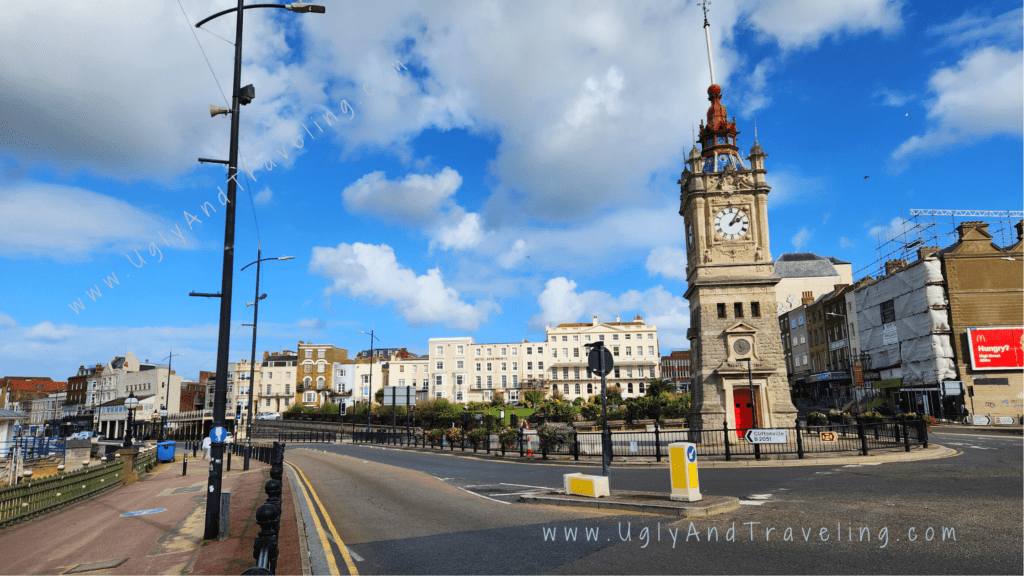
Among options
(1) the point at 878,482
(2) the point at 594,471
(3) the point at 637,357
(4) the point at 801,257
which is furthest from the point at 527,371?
(1) the point at 878,482

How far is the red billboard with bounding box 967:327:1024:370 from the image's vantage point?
49.0m

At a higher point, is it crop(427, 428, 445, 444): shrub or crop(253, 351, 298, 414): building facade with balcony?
crop(253, 351, 298, 414): building facade with balcony

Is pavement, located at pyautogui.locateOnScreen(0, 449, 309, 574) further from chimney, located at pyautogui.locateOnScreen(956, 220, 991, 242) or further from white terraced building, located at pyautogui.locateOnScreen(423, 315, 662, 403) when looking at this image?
white terraced building, located at pyautogui.locateOnScreen(423, 315, 662, 403)

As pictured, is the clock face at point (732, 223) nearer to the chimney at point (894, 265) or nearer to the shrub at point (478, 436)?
the shrub at point (478, 436)

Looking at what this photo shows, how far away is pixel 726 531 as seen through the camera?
27.7 feet

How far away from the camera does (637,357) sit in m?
98.6

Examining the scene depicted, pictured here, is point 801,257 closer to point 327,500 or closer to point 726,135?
point 726,135

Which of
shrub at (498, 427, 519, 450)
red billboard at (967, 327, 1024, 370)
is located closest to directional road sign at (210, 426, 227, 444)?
shrub at (498, 427, 519, 450)

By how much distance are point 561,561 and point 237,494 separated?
1165 centimetres

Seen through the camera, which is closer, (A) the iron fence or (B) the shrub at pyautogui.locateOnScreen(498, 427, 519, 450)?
(A) the iron fence

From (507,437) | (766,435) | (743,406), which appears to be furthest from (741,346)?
(507,437)

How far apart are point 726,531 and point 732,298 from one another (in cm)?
2702

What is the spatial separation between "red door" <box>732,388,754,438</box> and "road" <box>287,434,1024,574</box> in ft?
57.2

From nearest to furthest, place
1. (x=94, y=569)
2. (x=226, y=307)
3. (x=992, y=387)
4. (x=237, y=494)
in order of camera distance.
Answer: (x=94, y=569) < (x=226, y=307) < (x=237, y=494) < (x=992, y=387)
